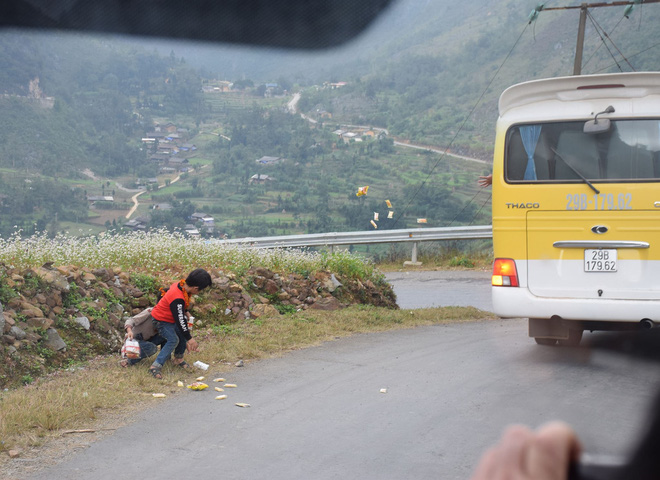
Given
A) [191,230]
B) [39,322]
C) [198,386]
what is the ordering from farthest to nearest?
[191,230], [39,322], [198,386]

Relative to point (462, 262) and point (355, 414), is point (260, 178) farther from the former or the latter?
point (355, 414)

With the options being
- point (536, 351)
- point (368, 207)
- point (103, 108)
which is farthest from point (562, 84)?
point (368, 207)

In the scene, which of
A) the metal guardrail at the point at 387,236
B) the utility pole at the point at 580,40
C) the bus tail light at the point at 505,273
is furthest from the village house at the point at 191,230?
the utility pole at the point at 580,40

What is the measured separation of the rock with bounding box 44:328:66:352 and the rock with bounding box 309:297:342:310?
189 inches

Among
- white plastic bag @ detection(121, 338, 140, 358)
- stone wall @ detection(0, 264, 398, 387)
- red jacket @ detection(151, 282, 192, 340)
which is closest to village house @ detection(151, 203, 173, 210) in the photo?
stone wall @ detection(0, 264, 398, 387)

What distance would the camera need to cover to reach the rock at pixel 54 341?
318 inches

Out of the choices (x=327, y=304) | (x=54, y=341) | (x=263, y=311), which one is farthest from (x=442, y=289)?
(x=54, y=341)

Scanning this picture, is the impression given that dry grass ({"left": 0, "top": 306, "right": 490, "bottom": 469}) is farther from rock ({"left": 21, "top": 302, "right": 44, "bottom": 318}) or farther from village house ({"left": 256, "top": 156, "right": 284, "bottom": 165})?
village house ({"left": 256, "top": 156, "right": 284, "bottom": 165})

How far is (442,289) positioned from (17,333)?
485 inches

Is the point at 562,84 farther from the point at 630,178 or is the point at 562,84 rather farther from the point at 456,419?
the point at 456,419

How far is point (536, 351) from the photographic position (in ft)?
31.3

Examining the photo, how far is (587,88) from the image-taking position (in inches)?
333

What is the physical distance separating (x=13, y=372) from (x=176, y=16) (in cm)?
564

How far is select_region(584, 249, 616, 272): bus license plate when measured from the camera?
26.7 ft
